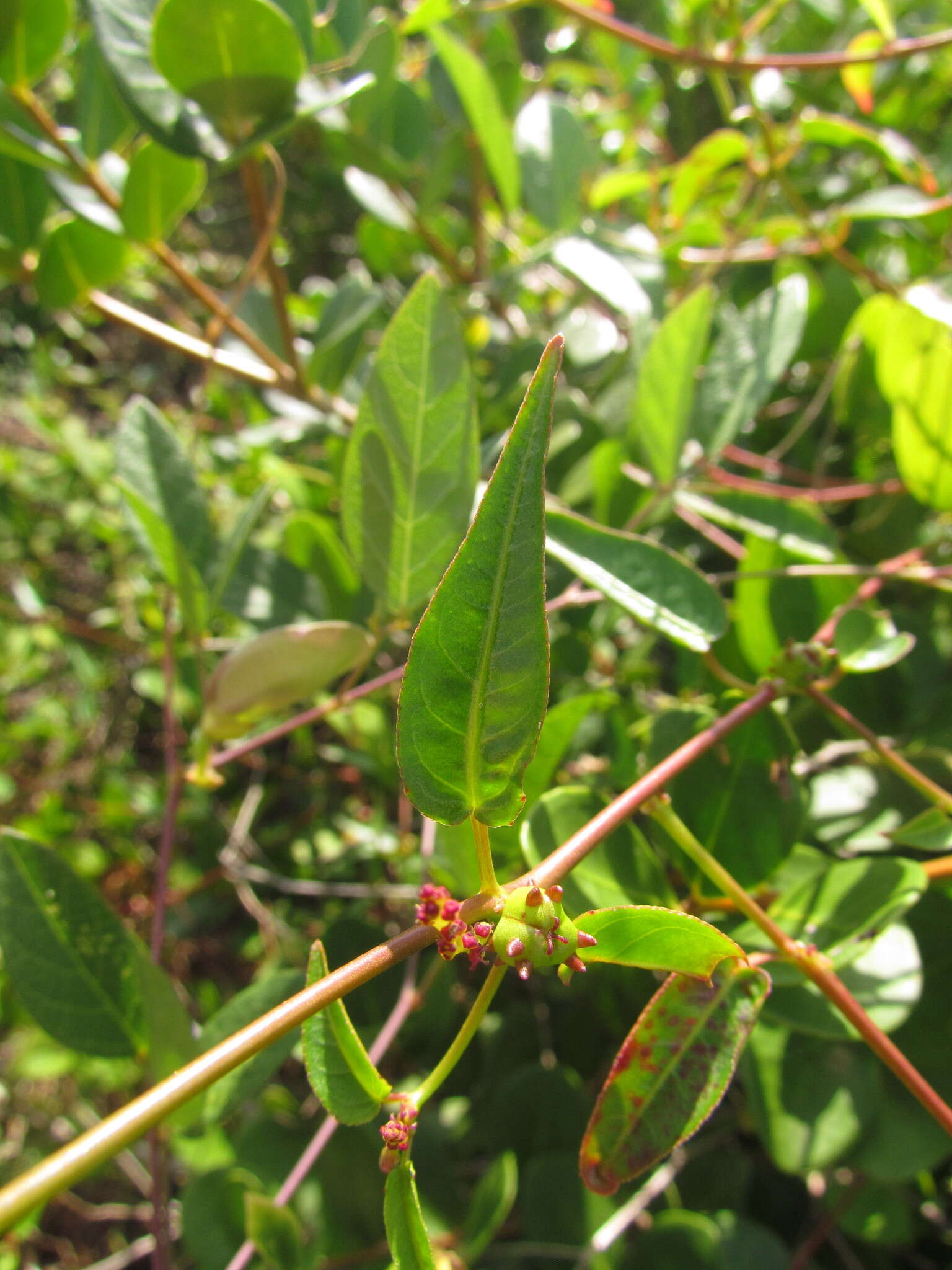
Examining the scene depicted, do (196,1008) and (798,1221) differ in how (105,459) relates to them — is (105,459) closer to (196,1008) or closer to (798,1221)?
(196,1008)

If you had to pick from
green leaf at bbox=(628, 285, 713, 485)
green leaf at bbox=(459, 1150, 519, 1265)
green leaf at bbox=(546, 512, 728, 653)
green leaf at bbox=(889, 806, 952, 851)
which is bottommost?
green leaf at bbox=(459, 1150, 519, 1265)

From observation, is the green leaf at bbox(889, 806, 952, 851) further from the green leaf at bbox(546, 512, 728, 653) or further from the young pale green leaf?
the young pale green leaf

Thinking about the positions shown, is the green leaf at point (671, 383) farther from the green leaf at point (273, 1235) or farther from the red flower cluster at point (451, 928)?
the green leaf at point (273, 1235)

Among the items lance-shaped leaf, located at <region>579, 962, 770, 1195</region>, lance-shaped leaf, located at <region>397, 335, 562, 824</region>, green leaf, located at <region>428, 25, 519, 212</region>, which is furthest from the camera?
green leaf, located at <region>428, 25, 519, 212</region>

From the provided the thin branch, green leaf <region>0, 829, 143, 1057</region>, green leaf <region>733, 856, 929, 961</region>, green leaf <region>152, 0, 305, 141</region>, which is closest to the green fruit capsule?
green leaf <region>733, 856, 929, 961</region>

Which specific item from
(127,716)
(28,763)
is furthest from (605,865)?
(28,763)

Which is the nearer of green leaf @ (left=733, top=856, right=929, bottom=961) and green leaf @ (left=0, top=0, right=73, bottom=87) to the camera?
green leaf @ (left=733, top=856, right=929, bottom=961)
